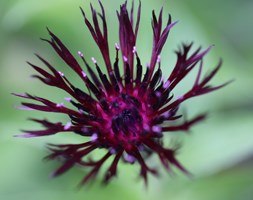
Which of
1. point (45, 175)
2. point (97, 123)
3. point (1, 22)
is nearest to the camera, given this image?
point (97, 123)

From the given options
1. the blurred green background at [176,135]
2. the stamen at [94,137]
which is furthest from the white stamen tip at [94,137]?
the blurred green background at [176,135]

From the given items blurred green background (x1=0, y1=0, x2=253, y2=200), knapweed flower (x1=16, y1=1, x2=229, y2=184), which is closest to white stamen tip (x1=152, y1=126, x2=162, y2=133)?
knapweed flower (x1=16, y1=1, x2=229, y2=184)

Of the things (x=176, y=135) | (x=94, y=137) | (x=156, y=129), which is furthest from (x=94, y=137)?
(x=176, y=135)

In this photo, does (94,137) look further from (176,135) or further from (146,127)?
(176,135)

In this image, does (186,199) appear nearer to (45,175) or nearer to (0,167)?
(45,175)

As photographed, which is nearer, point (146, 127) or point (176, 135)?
point (146, 127)

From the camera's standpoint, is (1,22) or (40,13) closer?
(40,13)

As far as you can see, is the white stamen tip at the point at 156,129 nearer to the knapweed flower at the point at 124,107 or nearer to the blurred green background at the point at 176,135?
the knapweed flower at the point at 124,107

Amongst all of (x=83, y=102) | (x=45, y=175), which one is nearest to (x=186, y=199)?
(x=45, y=175)
